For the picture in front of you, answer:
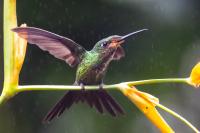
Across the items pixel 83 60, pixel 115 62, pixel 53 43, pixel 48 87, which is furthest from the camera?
pixel 115 62

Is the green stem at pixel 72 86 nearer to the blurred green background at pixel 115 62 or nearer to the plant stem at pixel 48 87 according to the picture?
the plant stem at pixel 48 87

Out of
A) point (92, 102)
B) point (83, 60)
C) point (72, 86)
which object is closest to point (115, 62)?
point (83, 60)

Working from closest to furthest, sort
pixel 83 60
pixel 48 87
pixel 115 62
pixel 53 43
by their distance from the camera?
1. pixel 48 87
2. pixel 53 43
3. pixel 83 60
4. pixel 115 62

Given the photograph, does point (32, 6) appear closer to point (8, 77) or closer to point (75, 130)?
point (75, 130)

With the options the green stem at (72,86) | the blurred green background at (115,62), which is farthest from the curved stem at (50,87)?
the blurred green background at (115,62)

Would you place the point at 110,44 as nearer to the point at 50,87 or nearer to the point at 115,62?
the point at 50,87

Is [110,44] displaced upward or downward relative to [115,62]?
upward

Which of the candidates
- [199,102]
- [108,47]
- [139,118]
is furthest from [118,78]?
[108,47]

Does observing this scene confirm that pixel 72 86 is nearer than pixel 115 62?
Yes
